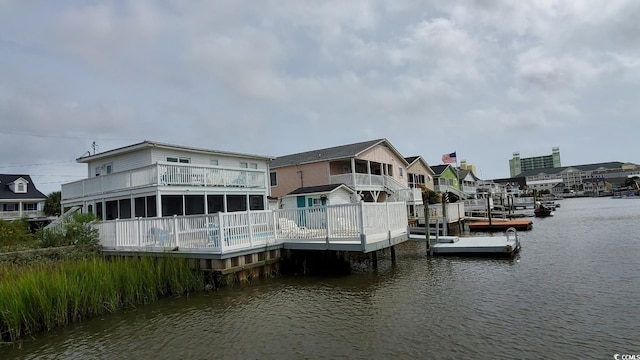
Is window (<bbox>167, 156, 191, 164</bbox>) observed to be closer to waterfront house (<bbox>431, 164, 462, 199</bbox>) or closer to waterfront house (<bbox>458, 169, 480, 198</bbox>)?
waterfront house (<bbox>431, 164, 462, 199</bbox>)

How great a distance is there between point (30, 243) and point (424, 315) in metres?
17.1

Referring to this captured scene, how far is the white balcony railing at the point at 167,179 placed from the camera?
1923 cm

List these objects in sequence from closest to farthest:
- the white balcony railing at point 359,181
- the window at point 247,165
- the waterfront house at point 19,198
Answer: the window at point 247,165
the white balcony railing at point 359,181
the waterfront house at point 19,198

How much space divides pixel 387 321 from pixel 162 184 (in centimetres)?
1379

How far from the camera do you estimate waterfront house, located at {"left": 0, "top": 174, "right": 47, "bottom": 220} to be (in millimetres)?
45406

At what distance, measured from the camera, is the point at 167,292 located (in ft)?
42.1

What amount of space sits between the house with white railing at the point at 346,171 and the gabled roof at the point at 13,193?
32955 mm

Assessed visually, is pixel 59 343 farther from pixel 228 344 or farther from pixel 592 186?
pixel 592 186

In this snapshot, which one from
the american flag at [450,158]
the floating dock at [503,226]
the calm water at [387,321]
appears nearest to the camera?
the calm water at [387,321]

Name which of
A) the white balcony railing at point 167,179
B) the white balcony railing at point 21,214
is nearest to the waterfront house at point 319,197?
the white balcony railing at point 167,179

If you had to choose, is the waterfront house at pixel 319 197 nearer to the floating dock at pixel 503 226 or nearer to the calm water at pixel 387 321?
the floating dock at pixel 503 226

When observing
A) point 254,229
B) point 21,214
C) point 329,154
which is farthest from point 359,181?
point 21,214

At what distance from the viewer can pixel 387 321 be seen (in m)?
9.27

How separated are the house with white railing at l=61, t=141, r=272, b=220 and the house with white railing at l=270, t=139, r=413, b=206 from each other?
8.92 metres
